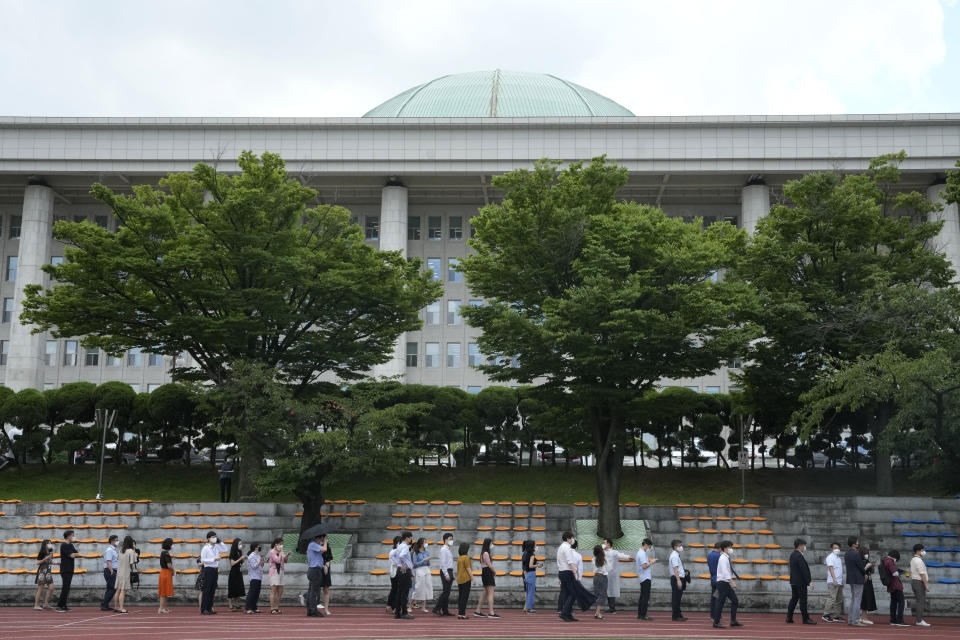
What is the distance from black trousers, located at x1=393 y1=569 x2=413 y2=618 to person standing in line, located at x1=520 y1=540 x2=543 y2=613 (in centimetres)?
232

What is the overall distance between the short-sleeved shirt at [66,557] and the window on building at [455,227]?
40.7 m

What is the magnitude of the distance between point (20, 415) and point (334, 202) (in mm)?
24144

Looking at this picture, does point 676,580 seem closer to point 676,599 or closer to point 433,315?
point 676,599

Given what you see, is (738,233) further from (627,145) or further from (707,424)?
(627,145)

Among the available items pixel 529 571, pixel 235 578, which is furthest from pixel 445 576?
pixel 235 578

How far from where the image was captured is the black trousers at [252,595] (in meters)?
17.9

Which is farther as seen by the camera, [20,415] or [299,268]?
[20,415]

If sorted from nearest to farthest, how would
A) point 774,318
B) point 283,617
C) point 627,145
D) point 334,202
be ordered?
1. point 283,617
2. point 774,318
3. point 627,145
4. point 334,202

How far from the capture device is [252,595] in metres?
18.0

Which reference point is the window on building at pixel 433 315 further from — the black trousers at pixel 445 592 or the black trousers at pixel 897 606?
the black trousers at pixel 897 606

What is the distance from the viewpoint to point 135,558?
61.4 feet

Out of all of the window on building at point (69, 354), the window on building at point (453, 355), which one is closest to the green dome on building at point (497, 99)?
the window on building at point (453, 355)

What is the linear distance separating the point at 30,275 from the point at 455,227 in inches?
998

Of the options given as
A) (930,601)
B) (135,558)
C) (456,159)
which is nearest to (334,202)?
(456,159)
